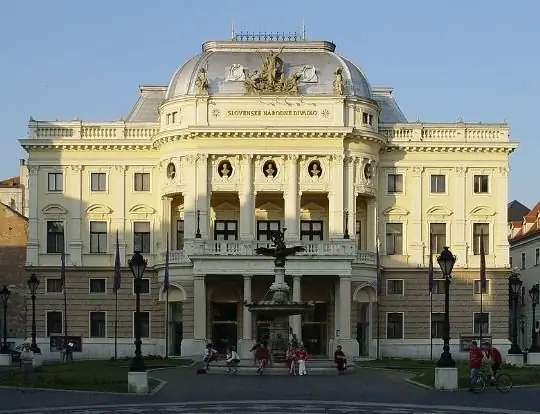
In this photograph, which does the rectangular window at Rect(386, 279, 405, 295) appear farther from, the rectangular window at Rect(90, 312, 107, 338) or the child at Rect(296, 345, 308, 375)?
the child at Rect(296, 345, 308, 375)

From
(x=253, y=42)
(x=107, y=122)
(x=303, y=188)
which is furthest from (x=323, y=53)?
(x=107, y=122)

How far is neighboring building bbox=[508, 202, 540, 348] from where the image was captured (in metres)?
114

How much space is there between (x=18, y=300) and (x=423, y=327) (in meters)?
38.0

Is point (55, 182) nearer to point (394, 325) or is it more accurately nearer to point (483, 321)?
Answer: point (394, 325)

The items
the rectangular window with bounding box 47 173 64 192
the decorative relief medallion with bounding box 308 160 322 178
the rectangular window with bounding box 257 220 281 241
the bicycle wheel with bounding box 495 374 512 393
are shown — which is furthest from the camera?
the rectangular window with bounding box 47 173 64 192

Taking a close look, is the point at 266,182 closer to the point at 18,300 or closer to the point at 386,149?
the point at 386,149

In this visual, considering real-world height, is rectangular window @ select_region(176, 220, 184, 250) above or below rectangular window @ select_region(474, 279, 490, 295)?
above

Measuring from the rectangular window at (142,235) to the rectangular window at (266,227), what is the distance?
322 inches

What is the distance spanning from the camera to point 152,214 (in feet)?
299

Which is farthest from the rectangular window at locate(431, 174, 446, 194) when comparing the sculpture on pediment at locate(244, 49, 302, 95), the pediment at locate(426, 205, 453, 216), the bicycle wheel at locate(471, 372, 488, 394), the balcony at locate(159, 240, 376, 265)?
the bicycle wheel at locate(471, 372, 488, 394)

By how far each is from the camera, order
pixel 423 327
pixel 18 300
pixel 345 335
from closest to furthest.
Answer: pixel 345 335 → pixel 423 327 → pixel 18 300

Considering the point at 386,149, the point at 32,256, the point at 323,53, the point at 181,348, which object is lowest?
the point at 181,348

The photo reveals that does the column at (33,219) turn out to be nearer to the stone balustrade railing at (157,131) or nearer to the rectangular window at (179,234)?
the stone balustrade railing at (157,131)

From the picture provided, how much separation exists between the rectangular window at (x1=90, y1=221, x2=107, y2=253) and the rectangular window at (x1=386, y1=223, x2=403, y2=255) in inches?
801
